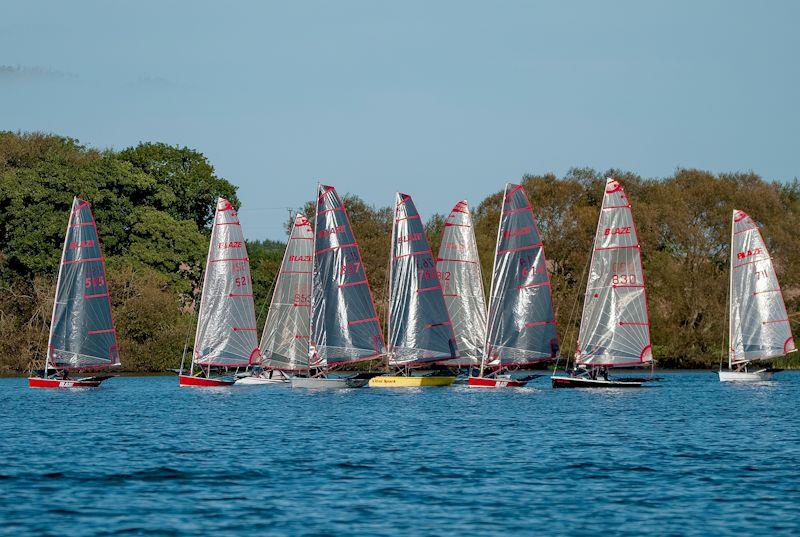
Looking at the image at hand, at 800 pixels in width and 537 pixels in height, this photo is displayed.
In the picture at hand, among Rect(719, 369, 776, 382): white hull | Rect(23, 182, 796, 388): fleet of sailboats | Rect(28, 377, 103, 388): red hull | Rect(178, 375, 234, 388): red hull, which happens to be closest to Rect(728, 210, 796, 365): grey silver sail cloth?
Rect(23, 182, 796, 388): fleet of sailboats

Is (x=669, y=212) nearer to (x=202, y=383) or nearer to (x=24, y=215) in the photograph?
(x=202, y=383)

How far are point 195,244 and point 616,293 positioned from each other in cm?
4912

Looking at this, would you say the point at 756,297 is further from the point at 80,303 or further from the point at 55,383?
the point at 55,383

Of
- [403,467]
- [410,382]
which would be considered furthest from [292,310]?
[403,467]

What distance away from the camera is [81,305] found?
81188 mm

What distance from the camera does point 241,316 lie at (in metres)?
85.8

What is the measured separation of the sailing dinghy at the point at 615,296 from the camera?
7700 cm

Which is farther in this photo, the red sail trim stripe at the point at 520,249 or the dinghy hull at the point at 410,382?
the dinghy hull at the point at 410,382

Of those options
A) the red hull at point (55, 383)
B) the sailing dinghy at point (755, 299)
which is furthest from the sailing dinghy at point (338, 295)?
the sailing dinghy at point (755, 299)

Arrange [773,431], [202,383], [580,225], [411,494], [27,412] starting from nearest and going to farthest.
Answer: [411,494] < [773,431] < [27,412] < [202,383] < [580,225]

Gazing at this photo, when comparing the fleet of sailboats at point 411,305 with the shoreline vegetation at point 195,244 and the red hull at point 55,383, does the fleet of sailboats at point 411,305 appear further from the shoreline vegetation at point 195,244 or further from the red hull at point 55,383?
the shoreline vegetation at point 195,244

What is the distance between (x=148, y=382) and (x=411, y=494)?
223 feet

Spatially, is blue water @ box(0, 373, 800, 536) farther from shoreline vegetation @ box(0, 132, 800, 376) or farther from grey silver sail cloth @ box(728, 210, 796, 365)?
shoreline vegetation @ box(0, 132, 800, 376)

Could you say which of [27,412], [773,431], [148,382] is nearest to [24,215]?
[148,382]
